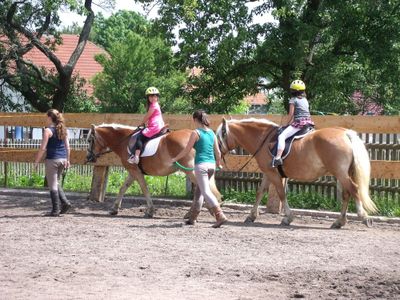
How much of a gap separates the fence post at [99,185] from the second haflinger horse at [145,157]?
200cm

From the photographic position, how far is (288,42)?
16.7 metres

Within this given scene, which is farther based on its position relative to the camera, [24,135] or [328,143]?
[24,135]

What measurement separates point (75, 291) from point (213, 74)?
1108 centimetres

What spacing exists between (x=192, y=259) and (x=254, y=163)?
6317 millimetres

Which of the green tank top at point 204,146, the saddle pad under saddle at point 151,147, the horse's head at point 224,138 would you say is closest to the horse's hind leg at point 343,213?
the horse's head at point 224,138

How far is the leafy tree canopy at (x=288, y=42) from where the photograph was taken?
16.3 meters

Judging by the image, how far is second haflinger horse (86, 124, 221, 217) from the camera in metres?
13.2

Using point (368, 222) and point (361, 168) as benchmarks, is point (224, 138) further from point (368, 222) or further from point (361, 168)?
point (368, 222)

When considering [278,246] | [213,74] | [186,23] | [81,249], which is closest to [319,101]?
[213,74]

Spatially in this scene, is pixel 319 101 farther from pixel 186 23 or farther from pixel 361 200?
pixel 361 200

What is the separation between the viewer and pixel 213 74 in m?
17.7

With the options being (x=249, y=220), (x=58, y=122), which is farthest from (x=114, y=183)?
(x=249, y=220)

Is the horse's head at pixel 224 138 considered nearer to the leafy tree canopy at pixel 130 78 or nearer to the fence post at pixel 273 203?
the fence post at pixel 273 203

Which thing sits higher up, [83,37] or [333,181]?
[83,37]
